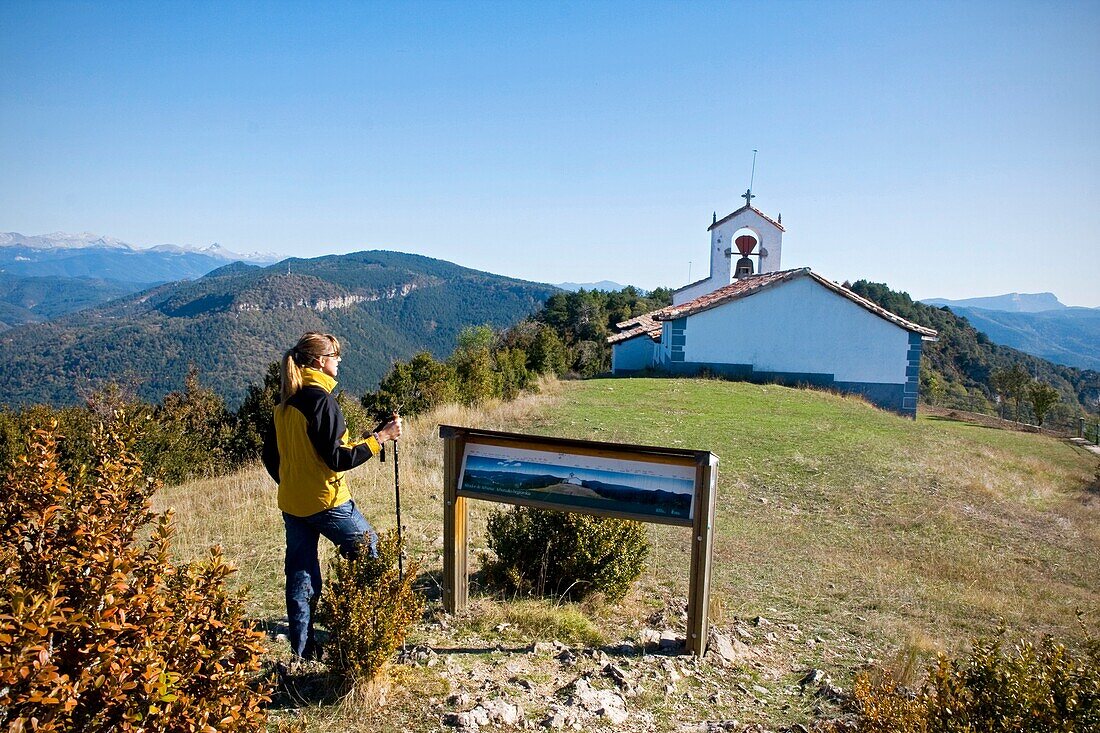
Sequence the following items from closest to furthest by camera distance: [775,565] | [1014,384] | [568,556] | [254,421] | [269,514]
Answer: [568,556] < [775,565] < [269,514] < [254,421] < [1014,384]

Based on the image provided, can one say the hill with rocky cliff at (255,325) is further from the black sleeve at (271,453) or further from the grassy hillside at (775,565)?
the black sleeve at (271,453)

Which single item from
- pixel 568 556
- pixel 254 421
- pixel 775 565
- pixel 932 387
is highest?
pixel 568 556

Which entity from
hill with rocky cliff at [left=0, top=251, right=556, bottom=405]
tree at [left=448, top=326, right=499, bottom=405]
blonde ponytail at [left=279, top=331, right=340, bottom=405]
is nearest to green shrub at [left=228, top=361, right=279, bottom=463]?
hill with rocky cliff at [left=0, top=251, right=556, bottom=405]

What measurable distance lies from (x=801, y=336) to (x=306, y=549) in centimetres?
2463

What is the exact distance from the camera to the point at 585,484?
4.52 metres

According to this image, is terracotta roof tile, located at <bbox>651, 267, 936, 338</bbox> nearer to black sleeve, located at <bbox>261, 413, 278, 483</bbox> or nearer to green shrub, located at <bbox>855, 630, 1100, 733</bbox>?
black sleeve, located at <bbox>261, 413, 278, 483</bbox>

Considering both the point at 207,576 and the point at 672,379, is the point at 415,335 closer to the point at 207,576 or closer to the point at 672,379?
the point at 672,379

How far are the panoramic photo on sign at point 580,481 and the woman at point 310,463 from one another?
959mm

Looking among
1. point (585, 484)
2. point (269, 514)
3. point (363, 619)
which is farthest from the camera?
point (269, 514)

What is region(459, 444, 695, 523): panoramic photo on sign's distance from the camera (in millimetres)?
4355

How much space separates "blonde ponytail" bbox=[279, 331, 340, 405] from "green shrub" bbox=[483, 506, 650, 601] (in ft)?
7.66

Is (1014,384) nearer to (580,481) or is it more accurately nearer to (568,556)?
(568,556)

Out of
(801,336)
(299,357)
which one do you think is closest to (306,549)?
(299,357)

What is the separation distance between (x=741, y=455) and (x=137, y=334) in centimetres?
8912
